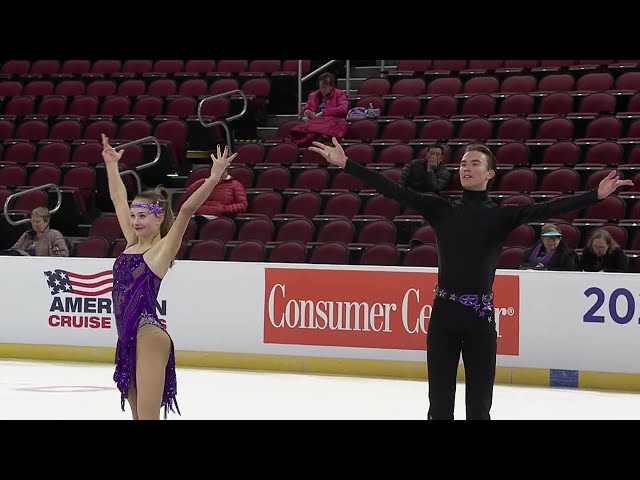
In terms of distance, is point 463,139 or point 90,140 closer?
point 463,139

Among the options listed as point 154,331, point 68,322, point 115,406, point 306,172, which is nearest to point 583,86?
point 306,172

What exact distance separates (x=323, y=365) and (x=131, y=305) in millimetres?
5210

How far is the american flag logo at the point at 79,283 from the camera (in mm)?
11000

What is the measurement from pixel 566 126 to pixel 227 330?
15.7ft

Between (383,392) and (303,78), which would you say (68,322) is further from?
(303,78)

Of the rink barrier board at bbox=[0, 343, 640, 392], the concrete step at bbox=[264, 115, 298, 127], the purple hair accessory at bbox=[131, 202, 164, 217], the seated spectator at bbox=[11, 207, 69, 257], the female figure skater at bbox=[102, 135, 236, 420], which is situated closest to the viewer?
the female figure skater at bbox=[102, 135, 236, 420]

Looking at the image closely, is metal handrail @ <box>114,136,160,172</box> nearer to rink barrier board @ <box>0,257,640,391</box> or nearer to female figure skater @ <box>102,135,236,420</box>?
rink barrier board @ <box>0,257,640,391</box>

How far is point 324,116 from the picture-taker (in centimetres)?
1366

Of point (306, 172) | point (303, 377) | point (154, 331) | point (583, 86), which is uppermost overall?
point (583, 86)

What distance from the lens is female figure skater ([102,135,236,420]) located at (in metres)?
5.17

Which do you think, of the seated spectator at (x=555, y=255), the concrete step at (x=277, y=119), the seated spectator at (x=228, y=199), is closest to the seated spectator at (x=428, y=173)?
the seated spectator at (x=555, y=255)

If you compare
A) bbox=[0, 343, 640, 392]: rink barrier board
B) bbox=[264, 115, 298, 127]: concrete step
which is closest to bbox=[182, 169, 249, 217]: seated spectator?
bbox=[0, 343, 640, 392]: rink barrier board

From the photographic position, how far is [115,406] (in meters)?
8.10

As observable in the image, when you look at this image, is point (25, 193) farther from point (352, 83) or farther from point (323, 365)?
point (352, 83)
